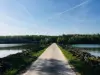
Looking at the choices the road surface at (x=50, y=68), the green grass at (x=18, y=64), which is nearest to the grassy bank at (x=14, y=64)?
the green grass at (x=18, y=64)

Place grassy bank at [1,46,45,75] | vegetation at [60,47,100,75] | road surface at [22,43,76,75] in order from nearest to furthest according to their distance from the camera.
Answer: road surface at [22,43,76,75] < vegetation at [60,47,100,75] < grassy bank at [1,46,45,75]

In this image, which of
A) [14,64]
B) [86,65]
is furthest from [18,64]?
[86,65]

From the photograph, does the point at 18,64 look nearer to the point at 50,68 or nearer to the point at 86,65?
the point at 50,68

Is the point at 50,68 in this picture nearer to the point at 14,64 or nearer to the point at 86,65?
the point at 86,65

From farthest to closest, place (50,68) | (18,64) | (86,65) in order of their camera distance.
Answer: (18,64), (86,65), (50,68)

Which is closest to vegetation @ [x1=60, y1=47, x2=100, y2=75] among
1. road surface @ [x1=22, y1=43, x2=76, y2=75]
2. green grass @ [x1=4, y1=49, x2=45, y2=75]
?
road surface @ [x1=22, y1=43, x2=76, y2=75]

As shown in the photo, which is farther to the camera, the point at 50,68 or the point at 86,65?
the point at 86,65

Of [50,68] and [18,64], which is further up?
[50,68]

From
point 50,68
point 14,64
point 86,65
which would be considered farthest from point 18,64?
point 86,65

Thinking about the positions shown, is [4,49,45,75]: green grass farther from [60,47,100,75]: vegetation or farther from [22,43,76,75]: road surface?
[60,47,100,75]: vegetation

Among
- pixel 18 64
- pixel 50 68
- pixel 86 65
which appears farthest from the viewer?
pixel 18 64

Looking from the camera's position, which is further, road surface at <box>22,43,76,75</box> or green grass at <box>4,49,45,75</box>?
green grass at <box>4,49,45,75</box>

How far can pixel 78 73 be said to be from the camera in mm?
19031

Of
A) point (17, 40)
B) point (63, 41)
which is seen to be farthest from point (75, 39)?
point (17, 40)
